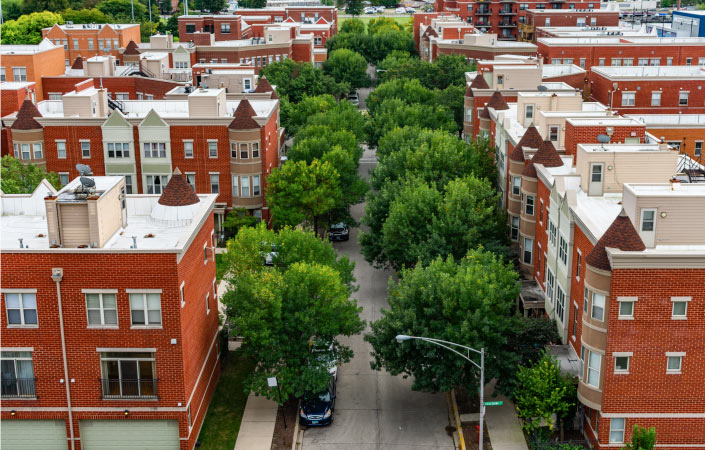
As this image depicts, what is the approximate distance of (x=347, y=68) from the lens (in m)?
144

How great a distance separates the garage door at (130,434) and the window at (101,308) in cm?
533

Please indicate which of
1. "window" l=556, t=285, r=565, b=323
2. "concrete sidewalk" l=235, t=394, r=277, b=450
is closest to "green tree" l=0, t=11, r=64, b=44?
"concrete sidewalk" l=235, t=394, r=277, b=450

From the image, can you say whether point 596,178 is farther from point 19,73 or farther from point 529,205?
point 19,73

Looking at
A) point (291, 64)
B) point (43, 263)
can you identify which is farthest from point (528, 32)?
point (43, 263)

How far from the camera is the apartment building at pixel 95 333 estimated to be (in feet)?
131

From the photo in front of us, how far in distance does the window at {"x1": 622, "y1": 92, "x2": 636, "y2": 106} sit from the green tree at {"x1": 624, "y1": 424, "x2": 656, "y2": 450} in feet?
215

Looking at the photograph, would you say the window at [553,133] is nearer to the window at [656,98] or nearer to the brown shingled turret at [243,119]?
the brown shingled turret at [243,119]

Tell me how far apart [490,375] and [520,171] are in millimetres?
21536

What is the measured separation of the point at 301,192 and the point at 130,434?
33401 mm

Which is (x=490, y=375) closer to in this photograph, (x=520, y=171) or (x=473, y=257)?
(x=473, y=257)

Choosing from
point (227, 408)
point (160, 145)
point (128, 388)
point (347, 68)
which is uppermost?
point (347, 68)

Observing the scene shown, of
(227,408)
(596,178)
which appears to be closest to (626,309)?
(596,178)

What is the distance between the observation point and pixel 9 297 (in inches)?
1590

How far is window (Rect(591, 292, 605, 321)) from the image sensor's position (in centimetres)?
3919
